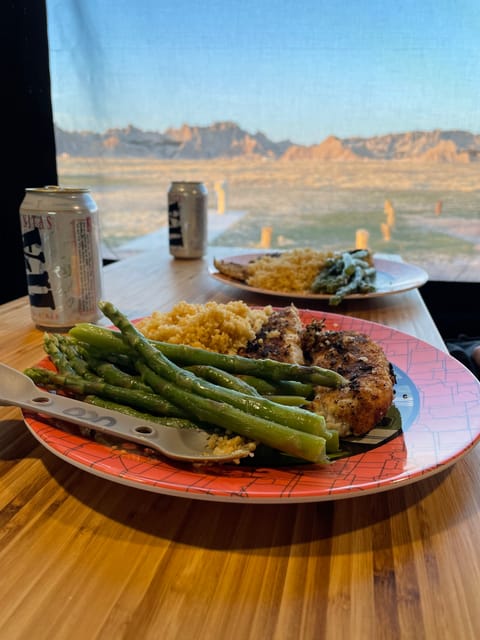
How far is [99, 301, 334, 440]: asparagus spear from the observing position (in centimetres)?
80

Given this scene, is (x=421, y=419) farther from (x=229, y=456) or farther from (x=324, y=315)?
(x=324, y=315)

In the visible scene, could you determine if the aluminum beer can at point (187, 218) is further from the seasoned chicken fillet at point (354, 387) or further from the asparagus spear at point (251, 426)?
the asparagus spear at point (251, 426)

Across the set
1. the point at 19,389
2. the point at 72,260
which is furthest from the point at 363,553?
the point at 72,260

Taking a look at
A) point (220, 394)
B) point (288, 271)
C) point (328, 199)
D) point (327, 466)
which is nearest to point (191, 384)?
point (220, 394)

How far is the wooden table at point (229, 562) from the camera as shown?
591mm

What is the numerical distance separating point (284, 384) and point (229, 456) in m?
0.27

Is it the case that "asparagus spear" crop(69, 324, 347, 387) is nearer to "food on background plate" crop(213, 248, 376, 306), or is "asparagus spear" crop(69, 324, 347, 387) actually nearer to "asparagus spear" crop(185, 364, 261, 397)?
"asparagus spear" crop(185, 364, 261, 397)

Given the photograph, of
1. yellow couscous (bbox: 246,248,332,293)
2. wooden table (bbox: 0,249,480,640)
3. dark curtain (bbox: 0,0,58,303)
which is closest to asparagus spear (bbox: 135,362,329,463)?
wooden table (bbox: 0,249,480,640)

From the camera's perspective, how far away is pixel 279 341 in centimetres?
123

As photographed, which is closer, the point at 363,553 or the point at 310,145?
the point at 363,553

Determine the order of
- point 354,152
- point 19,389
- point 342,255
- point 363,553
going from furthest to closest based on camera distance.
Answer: point 354,152 < point 342,255 < point 19,389 < point 363,553

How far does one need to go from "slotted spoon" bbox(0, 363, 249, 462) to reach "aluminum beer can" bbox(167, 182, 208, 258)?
185 cm

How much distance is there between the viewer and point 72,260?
148 centimetres

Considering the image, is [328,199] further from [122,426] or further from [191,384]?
[122,426]
